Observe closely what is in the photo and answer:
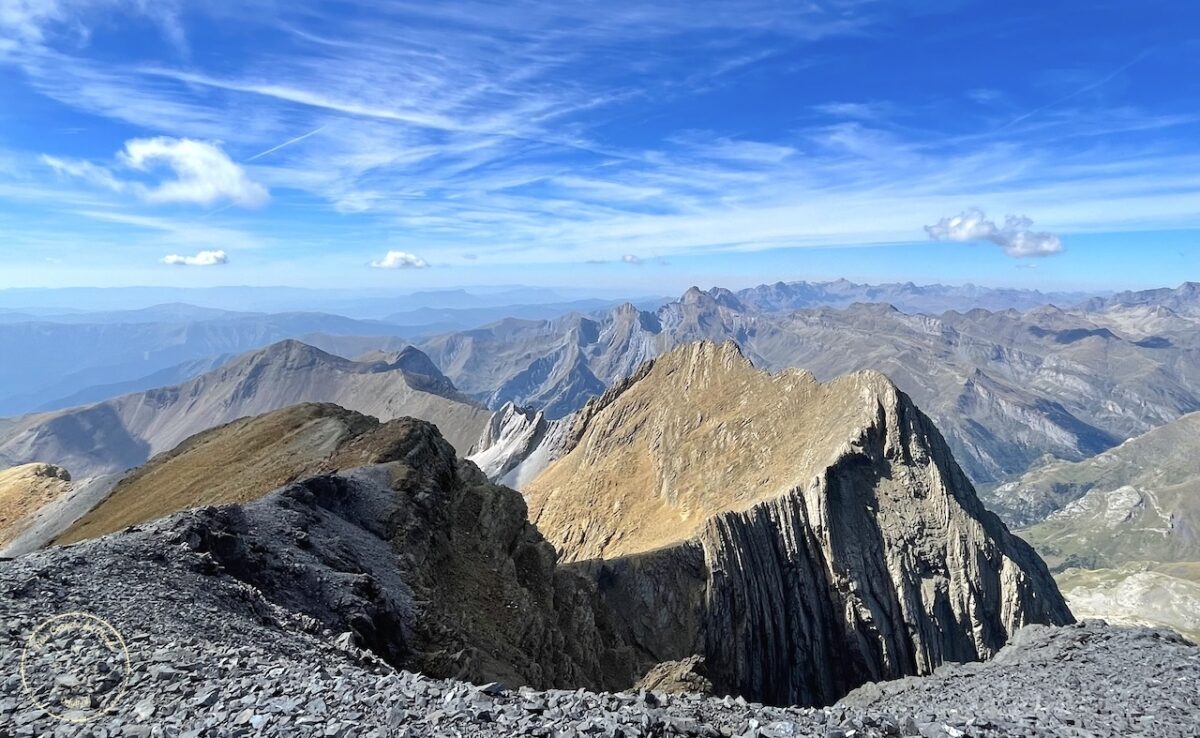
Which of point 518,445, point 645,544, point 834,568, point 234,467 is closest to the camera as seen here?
Answer: point 234,467

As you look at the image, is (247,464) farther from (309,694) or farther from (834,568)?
(834,568)

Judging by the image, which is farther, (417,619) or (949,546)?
(949,546)

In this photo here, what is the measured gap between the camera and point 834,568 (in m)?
61.6

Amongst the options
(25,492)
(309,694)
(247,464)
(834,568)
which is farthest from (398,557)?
(25,492)

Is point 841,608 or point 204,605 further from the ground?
point 204,605

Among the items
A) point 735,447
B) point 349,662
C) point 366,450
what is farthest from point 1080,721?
point 735,447

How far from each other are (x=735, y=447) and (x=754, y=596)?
24.7 meters

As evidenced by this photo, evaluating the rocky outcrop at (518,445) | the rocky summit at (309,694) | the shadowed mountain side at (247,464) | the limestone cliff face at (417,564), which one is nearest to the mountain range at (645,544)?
the limestone cliff face at (417,564)

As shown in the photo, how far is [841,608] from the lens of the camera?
200 ft

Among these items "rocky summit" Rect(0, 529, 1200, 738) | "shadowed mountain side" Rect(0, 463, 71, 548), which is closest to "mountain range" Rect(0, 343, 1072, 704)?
"rocky summit" Rect(0, 529, 1200, 738)

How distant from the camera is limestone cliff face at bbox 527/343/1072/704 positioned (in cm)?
5747

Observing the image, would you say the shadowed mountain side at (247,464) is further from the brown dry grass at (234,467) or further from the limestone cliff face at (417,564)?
the limestone cliff face at (417,564)

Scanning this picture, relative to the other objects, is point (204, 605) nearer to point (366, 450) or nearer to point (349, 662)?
point (349, 662)

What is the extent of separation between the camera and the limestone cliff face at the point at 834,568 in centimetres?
5747
